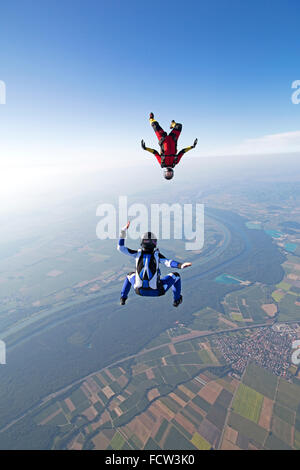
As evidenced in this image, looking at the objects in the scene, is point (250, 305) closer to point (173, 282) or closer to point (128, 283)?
point (173, 282)

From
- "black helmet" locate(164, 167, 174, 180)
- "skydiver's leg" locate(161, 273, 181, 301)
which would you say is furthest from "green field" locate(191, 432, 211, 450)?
"black helmet" locate(164, 167, 174, 180)

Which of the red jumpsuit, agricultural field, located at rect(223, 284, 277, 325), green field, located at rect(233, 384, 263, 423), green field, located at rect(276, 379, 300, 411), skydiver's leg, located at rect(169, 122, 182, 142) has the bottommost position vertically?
green field, located at rect(233, 384, 263, 423)

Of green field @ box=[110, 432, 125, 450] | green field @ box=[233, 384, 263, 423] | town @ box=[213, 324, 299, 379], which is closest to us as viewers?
green field @ box=[110, 432, 125, 450]

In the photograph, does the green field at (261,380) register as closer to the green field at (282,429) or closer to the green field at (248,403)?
the green field at (248,403)

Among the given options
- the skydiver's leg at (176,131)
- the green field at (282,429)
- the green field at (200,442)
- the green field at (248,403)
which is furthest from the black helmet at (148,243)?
the green field at (282,429)

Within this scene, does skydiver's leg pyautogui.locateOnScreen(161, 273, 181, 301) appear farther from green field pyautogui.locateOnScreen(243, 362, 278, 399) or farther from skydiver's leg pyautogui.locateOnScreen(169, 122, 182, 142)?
green field pyautogui.locateOnScreen(243, 362, 278, 399)

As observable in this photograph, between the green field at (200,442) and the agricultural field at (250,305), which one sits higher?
the agricultural field at (250,305)

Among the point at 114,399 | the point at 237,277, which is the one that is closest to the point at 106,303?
the point at 114,399

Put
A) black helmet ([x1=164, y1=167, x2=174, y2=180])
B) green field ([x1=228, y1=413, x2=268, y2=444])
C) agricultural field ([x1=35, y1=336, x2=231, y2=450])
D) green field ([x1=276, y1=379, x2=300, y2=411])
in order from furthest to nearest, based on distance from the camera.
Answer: green field ([x1=276, y1=379, x2=300, y2=411]), agricultural field ([x1=35, y1=336, x2=231, y2=450]), green field ([x1=228, y1=413, x2=268, y2=444]), black helmet ([x1=164, y1=167, x2=174, y2=180])
